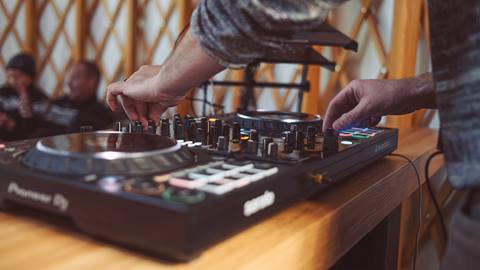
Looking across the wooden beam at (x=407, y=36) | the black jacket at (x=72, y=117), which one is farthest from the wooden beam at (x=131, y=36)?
the wooden beam at (x=407, y=36)

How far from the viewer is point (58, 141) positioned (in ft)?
1.70

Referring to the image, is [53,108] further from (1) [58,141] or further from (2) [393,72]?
(1) [58,141]

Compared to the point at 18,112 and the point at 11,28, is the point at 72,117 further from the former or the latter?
the point at 11,28

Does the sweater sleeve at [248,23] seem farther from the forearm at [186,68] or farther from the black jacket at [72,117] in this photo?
the black jacket at [72,117]

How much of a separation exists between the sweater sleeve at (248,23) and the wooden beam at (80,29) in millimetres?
3359

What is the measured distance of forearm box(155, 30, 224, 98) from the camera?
543 millimetres

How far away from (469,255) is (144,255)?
25cm

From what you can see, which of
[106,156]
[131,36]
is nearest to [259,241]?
[106,156]

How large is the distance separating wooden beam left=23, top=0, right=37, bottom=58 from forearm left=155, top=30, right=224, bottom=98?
12.2 ft

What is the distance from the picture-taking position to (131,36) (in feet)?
11.1

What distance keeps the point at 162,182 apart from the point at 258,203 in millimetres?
89

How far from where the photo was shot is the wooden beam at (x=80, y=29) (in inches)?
142

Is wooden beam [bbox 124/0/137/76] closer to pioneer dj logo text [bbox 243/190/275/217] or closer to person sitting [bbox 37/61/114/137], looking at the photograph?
person sitting [bbox 37/61/114/137]

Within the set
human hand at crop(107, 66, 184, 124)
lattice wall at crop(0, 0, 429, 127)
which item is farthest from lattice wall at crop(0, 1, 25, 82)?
human hand at crop(107, 66, 184, 124)
